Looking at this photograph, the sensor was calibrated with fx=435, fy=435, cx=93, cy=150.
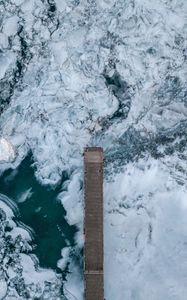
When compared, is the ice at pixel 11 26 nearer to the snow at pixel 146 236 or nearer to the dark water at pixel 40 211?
the dark water at pixel 40 211

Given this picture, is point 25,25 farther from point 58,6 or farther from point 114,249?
point 114,249

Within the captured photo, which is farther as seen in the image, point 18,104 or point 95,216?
point 18,104

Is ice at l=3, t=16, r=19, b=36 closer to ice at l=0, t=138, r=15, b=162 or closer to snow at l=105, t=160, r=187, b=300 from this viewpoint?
ice at l=0, t=138, r=15, b=162

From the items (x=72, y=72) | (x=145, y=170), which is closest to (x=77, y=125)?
(x=72, y=72)

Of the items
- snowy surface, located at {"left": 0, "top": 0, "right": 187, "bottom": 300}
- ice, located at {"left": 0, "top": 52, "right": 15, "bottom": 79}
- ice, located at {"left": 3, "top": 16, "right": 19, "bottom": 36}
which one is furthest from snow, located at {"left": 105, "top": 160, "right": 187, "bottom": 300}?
ice, located at {"left": 3, "top": 16, "right": 19, "bottom": 36}

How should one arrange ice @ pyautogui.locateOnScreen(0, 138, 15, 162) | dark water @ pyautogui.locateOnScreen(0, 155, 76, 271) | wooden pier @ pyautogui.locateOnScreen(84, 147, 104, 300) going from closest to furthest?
wooden pier @ pyautogui.locateOnScreen(84, 147, 104, 300) → dark water @ pyautogui.locateOnScreen(0, 155, 76, 271) → ice @ pyautogui.locateOnScreen(0, 138, 15, 162)

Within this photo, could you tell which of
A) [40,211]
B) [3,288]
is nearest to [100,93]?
[40,211]
